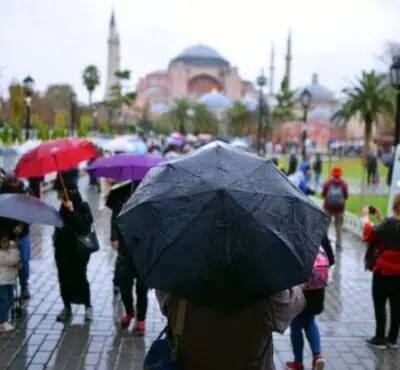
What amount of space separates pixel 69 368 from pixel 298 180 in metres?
6.33

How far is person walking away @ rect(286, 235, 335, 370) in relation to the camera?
4855 millimetres

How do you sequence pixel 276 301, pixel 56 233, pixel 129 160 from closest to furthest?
pixel 276 301
pixel 56 233
pixel 129 160

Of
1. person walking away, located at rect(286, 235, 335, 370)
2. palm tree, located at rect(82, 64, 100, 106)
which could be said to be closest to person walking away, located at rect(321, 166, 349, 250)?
person walking away, located at rect(286, 235, 335, 370)

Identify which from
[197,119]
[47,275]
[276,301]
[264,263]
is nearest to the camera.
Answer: [264,263]

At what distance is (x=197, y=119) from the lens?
7031 centimetres

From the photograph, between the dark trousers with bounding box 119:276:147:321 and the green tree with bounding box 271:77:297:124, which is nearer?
the dark trousers with bounding box 119:276:147:321

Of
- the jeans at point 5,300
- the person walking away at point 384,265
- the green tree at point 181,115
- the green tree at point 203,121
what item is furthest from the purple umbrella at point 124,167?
the green tree at point 203,121

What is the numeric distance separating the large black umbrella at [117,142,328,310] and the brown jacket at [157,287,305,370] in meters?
0.15

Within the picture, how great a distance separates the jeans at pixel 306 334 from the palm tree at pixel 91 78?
46884mm

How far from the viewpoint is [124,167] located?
6.95 meters

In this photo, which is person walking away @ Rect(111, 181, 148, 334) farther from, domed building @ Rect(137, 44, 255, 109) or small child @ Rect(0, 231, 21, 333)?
domed building @ Rect(137, 44, 255, 109)

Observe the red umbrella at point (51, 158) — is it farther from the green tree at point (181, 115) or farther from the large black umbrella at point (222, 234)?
the green tree at point (181, 115)

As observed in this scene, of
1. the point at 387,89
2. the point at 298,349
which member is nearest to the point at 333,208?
the point at 298,349

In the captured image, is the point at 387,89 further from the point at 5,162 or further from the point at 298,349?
the point at 298,349
